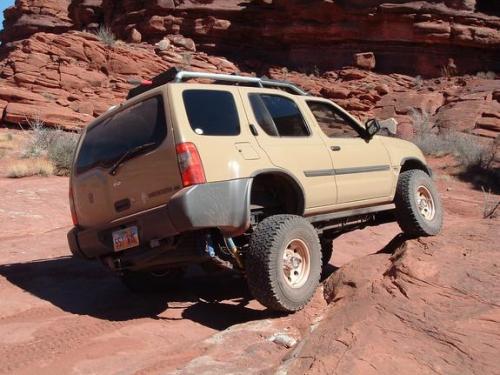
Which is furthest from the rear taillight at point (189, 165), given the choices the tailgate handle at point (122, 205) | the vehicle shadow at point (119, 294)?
the vehicle shadow at point (119, 294)

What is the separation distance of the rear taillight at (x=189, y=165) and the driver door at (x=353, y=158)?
1.77m

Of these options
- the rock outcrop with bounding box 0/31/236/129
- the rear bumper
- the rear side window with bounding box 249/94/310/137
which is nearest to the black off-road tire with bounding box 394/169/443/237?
the rear side window with bounding box 249/94/310/137

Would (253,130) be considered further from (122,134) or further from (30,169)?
(30,169)

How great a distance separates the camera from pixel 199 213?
4160 millimetres

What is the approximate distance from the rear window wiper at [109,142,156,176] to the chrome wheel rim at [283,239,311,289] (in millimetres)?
1440

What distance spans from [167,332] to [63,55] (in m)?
20.1

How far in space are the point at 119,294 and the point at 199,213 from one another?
7.08 feet

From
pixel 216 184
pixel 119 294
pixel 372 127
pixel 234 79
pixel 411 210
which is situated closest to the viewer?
pixel 216 184

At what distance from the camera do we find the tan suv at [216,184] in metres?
4.32

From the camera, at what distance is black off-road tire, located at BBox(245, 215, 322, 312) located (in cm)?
436

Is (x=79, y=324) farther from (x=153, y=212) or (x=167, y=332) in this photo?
(x=153, y=212)

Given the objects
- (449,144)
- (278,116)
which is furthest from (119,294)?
(449,144)

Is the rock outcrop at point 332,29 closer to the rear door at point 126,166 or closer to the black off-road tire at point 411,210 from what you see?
the black off-road tire at point 411,210

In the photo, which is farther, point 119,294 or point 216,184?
point 119,294
